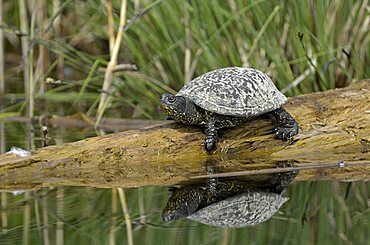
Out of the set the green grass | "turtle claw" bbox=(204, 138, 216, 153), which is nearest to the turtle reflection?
Answer: "turtle claw" bbox=(204, 138, 216, 153)

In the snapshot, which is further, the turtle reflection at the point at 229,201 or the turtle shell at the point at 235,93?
the turtle shell at the point at 235,93

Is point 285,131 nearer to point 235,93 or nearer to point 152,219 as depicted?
point 235,93

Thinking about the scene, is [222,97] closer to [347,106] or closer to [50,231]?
[347,106]

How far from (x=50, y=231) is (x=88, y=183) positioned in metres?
0.70

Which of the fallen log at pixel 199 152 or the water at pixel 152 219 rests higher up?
the fallen log at pixel 199 152

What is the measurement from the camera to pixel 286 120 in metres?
3.42

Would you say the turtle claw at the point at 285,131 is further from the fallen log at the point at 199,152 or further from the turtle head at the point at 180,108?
the turtle head at the point at 180,108

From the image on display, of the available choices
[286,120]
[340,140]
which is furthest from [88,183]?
[340,140]

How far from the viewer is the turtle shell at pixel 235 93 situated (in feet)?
10.7

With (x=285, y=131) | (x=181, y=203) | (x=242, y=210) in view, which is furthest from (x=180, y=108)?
(x=242, y=210)

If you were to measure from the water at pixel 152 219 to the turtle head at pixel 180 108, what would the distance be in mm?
388

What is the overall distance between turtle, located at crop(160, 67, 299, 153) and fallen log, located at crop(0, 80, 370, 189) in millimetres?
70

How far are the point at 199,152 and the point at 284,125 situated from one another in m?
0.37

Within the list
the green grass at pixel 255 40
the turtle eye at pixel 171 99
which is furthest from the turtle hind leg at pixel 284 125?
the green grass at pixel 255 40
